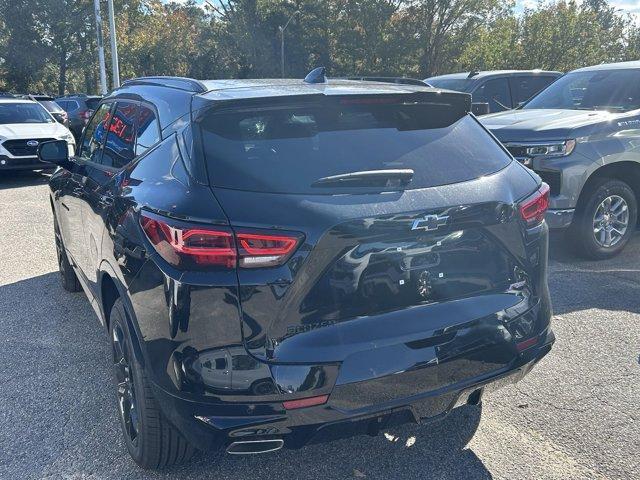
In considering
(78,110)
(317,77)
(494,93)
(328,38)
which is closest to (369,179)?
(317,77)

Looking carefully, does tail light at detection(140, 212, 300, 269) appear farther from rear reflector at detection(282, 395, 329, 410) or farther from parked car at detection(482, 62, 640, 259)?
parked car at detection(482, 62, 640, 259)

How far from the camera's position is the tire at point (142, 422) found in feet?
8.27

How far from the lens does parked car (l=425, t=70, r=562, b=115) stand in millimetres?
9680

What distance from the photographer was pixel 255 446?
223 cm

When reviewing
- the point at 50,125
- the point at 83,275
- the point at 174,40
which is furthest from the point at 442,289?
the point at 174,40

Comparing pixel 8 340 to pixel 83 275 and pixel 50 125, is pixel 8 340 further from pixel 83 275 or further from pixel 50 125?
pixel 50 125

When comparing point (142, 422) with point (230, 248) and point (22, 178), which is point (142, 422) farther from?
point (22, 178)

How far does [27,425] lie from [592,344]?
361cm

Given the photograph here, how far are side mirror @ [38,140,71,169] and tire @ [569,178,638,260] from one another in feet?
15.1

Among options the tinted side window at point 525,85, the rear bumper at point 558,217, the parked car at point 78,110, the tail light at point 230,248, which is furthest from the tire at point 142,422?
the parked car at point 78,110

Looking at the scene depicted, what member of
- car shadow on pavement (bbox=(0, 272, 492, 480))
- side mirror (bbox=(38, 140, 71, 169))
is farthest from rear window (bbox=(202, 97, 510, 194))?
side mirror (bbox=(38, 140, 71, 169))

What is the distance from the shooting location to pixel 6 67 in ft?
134

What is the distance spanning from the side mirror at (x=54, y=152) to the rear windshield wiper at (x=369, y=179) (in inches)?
109

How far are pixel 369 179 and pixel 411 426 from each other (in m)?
1.46
